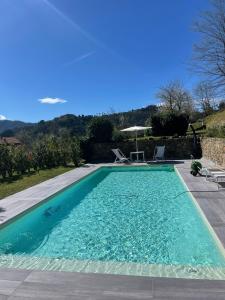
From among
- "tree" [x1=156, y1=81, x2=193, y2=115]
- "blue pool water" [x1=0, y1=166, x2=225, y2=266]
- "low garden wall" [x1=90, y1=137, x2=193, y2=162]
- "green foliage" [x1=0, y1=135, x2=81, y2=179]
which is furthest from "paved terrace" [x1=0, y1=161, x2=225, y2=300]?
"tree" [x1=156, y1=81, x2=193, y2=115]

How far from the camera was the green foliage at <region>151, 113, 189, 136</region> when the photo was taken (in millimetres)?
22156

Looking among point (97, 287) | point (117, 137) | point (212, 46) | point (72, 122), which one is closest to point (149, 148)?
point (117, 137)

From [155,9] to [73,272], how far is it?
41.8ft

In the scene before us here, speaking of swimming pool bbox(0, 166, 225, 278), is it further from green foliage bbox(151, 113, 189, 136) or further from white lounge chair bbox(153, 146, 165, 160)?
green foliage bbox(151, 113, 189, 136)

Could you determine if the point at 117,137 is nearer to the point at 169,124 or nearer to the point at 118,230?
the point at 169,124

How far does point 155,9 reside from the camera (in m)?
13.7

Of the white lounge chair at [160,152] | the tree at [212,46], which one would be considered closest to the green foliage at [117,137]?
the white lounge chair at [160,152]

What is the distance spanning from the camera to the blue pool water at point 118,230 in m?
4.89

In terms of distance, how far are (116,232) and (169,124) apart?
17.2m

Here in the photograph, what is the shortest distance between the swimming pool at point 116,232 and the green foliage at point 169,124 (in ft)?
42.3

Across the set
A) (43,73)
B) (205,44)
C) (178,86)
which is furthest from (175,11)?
(178,86)

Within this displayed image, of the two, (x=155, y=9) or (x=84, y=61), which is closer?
(x=155, y=9)

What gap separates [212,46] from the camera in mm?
20016

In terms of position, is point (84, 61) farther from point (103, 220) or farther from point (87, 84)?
point (103, 220)
